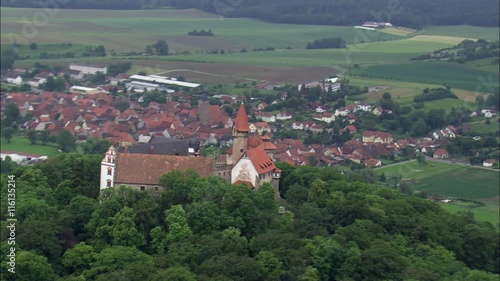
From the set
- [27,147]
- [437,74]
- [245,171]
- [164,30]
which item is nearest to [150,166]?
[245,171]

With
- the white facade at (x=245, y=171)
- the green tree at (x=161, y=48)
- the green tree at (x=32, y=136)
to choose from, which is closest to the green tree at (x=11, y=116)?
the green tree at (x=32, y=136)

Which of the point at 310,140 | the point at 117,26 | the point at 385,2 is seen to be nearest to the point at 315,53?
the point at 385,2

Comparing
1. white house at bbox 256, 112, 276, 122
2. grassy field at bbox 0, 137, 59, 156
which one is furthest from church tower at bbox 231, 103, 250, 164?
white house at bbox 256, 112, 276, 122

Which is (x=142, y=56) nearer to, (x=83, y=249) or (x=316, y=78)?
(x=316, y=78)

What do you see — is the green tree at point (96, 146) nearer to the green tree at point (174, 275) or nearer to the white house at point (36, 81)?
the white house at point (36, 81)

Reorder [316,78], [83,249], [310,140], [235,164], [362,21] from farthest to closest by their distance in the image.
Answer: [362,21]
[316,78]
[310,140]
[235,164]
[83,249]

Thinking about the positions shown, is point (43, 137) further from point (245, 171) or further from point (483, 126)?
point (245, 171)
